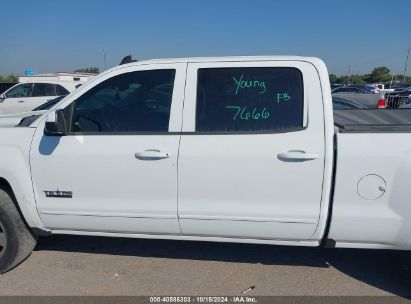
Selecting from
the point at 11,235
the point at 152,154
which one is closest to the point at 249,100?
the point at 152,154

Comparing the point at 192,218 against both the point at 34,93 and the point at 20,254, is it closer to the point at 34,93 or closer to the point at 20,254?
the point at 20,254

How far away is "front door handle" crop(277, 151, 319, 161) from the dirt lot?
111 centimetres

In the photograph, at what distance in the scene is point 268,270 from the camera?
132 inches

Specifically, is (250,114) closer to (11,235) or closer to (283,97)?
(283,97)

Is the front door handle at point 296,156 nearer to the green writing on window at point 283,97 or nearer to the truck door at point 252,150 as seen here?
the truck door at point 252,150

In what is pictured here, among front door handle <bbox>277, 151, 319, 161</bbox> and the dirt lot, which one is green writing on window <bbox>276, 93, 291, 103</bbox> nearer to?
front door handle <bbox>277, 151, 319, 161</bbox>

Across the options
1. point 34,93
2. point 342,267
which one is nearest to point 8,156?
point 342,267

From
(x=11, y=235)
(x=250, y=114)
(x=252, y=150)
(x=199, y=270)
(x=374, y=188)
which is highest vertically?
(x=250, y=114)

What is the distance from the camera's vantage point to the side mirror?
2945 millimetres

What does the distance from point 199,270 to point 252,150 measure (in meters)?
1.27

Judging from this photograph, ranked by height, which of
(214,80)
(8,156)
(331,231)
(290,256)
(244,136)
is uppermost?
(214,80)

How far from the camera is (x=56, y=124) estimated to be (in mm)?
2961


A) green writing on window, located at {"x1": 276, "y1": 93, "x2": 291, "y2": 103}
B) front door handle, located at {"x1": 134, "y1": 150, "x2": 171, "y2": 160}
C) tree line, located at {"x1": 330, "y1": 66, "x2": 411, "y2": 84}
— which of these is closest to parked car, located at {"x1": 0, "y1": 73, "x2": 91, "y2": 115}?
front door handle, located at {"x1": 134, "y1": 150, "x2": 171, "y2": 160}

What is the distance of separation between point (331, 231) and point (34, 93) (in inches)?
521
